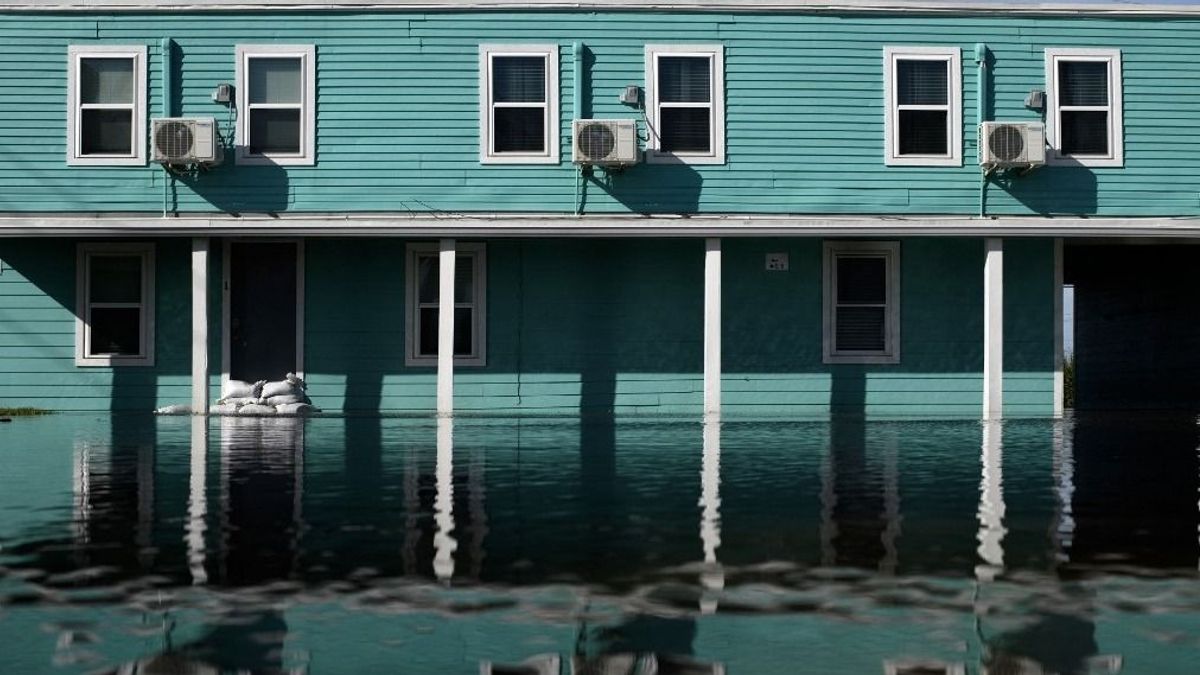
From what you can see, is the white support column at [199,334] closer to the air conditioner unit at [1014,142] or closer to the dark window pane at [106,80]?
the dark window pane at [106,80]

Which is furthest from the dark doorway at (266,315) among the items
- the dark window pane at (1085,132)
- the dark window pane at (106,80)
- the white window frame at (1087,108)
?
the dark window pane at (1085,132)

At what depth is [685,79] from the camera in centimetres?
2150

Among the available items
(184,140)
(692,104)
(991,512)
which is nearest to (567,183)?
(692,104)

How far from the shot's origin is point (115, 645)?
4332 millimetres

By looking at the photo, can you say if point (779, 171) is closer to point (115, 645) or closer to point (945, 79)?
point (945, 79)

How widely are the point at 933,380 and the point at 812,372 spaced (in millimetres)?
1690

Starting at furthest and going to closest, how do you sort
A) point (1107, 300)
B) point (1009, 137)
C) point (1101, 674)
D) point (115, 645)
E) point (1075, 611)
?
1. point (1107, 300)
2. point (1009, 137)
3. point (1075, 611)
4. point (115, 645)
5. point (1101, 674)

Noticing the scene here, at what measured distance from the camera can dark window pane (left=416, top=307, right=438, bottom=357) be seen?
2166cm

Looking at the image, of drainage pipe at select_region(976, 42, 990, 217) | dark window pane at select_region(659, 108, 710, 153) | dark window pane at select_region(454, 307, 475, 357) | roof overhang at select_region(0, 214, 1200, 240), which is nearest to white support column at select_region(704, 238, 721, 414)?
roof overhang at select_region(0, 214, 1200, 240)

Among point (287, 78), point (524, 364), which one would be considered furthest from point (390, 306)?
point (287, 78)

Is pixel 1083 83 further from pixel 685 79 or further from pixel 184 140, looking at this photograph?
pixel 184 140

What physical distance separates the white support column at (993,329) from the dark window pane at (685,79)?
4.37 m

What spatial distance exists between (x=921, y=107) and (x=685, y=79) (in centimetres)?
327

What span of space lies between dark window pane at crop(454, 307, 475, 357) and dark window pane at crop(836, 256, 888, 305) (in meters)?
5.19
